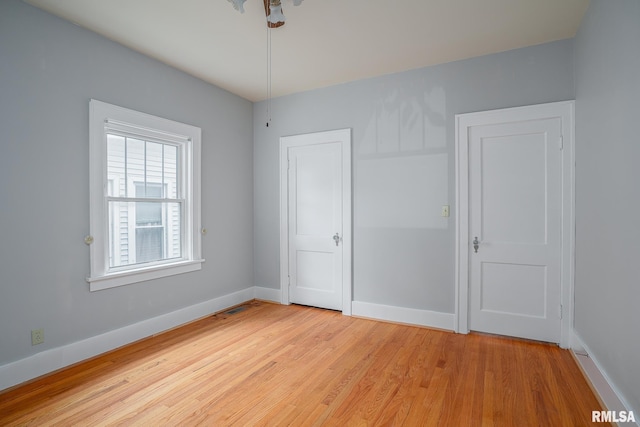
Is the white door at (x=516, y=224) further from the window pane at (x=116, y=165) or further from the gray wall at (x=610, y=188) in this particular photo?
the window pane at (x=116, y=165)

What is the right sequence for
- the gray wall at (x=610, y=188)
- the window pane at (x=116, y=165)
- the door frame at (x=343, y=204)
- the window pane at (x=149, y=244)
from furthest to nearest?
the door frame at (x=343, y=204), the window pane at (x=149, y=244), the window pane at (x=116, y=165), the gray wall at (x=610, y=188)

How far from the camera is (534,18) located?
2.60 metres

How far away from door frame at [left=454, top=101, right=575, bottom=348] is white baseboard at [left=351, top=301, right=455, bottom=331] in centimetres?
12

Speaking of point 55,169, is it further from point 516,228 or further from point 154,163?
point 516,228

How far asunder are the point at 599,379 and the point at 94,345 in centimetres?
392

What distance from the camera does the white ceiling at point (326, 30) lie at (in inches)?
96.5

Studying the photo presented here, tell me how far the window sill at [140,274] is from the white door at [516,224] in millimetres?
2984

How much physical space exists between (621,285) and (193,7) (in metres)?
3.44

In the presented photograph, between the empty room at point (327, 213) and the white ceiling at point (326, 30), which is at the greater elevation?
the white ceiling at point (326, 30)

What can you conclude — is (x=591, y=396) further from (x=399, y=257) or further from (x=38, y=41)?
(x=38, y=41)

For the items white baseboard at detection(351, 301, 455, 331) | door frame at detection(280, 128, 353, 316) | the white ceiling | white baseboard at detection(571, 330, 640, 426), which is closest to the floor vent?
door frame at detection(280, 128, 353, 316)

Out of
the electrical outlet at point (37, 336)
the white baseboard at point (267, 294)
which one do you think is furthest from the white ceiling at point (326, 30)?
the white baseboard at point (267, 294)

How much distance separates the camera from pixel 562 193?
9.59 feet

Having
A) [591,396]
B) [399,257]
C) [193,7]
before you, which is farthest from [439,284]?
[193,7]
